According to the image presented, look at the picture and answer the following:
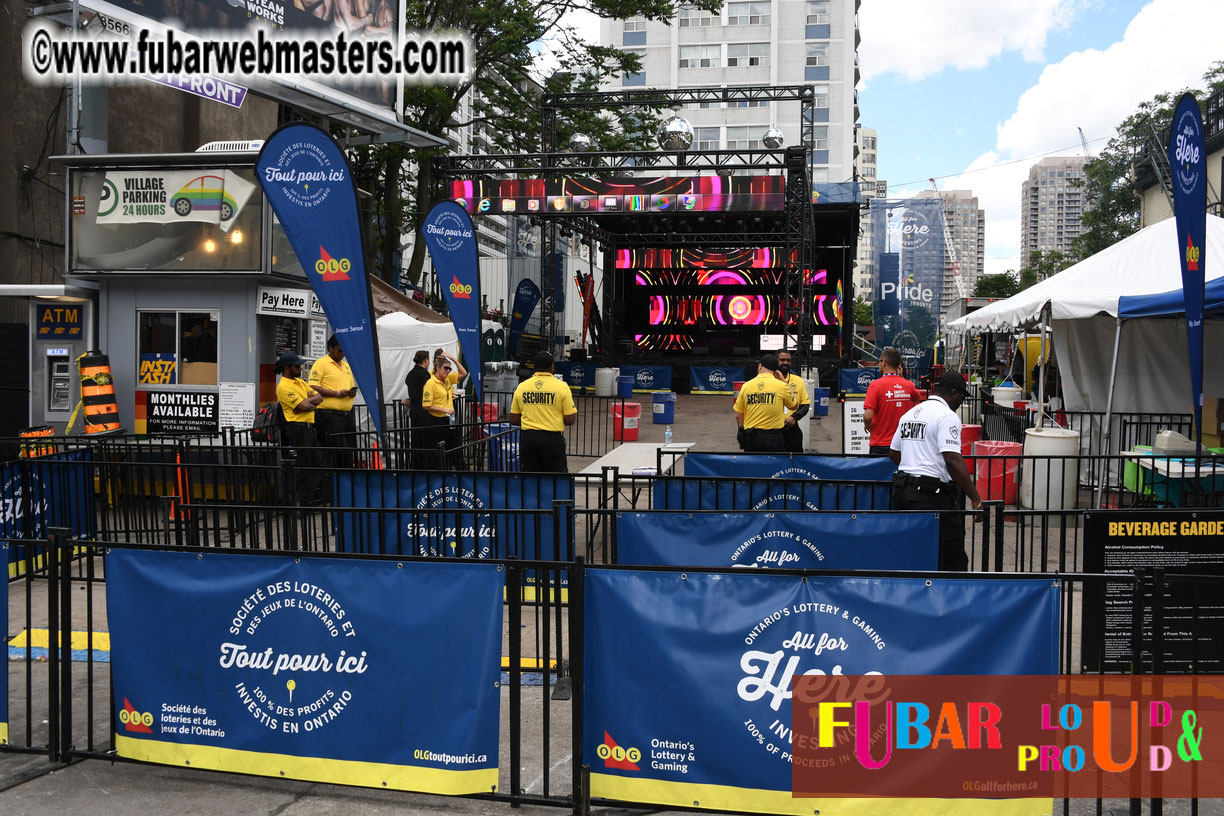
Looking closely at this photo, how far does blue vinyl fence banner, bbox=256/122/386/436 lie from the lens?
8.55 m

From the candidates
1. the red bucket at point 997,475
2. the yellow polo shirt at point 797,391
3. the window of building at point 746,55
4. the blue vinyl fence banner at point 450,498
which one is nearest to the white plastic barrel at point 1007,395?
the red bucket at point 997,475

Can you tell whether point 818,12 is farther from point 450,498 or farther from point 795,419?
point 450,498

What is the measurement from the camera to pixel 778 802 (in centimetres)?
431

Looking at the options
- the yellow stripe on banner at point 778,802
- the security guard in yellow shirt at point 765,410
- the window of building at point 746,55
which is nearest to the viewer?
the yellow stripe on banner at point 778,802

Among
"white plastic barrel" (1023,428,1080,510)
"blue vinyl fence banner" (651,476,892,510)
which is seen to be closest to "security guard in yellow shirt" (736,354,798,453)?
"blue vinyl fence banner" (651,476,892,510)

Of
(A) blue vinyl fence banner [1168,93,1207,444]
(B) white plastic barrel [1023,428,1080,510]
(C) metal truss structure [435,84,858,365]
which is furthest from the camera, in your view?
(C) metal truss structure [435,84,858,365]

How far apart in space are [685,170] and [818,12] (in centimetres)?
5896

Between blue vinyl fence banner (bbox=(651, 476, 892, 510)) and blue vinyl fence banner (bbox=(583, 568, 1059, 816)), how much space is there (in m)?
3.41

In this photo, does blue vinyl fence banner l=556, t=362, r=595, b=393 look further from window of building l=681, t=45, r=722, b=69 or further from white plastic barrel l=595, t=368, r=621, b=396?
window of building l=681, t=45, r=722, b=69

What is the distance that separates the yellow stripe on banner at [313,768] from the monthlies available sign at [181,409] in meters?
8.91

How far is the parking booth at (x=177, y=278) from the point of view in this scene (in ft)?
43.1

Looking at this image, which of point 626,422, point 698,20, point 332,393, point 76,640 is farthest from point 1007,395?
point 698,20

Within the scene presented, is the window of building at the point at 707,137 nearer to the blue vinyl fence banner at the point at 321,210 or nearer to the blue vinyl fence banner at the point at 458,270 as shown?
the blue vinyl fence banner at the point at 458,270

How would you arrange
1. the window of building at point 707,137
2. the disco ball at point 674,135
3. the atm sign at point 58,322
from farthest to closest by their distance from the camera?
the window of building at point 707,137 → the disco ball at point 674,135 → the atm sign at point 58,322
